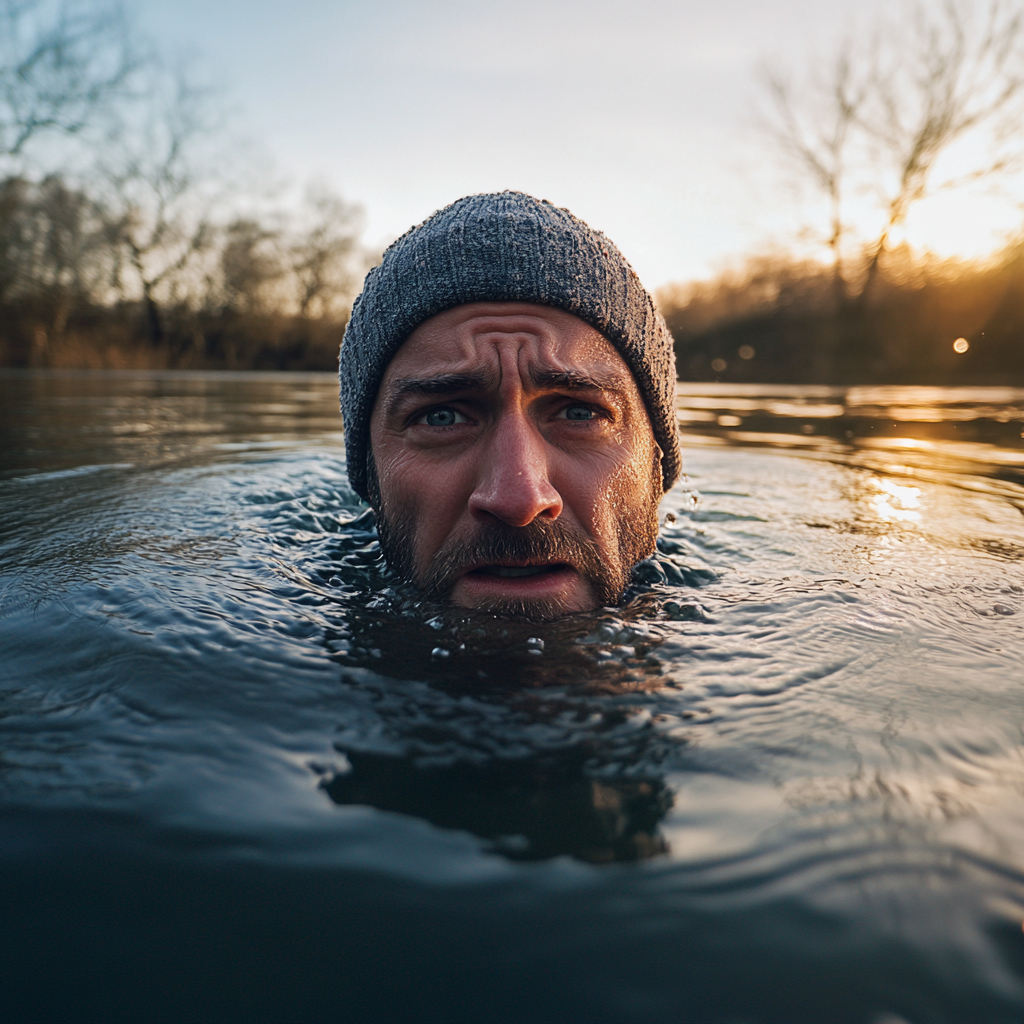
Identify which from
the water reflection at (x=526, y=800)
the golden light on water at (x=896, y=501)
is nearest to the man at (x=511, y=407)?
the water reflection at (x=526, y=800)

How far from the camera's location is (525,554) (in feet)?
6.54

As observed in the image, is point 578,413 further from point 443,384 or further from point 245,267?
point 245,267

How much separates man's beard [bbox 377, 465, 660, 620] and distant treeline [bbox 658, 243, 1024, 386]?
17.5 m

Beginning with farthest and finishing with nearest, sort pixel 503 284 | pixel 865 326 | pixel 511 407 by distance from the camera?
pixel 865 326 < pixel 503 284 < pixel 511 407

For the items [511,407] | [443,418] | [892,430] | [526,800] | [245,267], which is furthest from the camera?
[245,267]

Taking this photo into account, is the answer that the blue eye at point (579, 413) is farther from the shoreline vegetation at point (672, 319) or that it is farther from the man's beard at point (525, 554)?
the shoreline vegetation at point (672, 319)

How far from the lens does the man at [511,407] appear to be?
2.05 metres

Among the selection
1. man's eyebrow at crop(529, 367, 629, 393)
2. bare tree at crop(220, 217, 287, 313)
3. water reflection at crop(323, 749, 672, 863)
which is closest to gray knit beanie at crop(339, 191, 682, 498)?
man's eyebrow at crop(529, 367, 629, 393)

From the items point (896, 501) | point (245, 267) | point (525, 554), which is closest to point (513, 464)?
point (525, 554)

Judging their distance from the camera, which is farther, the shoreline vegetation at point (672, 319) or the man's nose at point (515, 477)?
the shoreline vegetation at point (672, 319)

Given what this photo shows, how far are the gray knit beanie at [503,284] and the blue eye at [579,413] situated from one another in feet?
1.46

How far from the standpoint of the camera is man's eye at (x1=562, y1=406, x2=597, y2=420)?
7.65 ft

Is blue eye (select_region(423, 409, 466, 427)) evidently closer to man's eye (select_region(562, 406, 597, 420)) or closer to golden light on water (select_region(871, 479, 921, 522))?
man's eye (select_region(562, 406, 597, 420))

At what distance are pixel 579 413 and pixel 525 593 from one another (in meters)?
0.67
